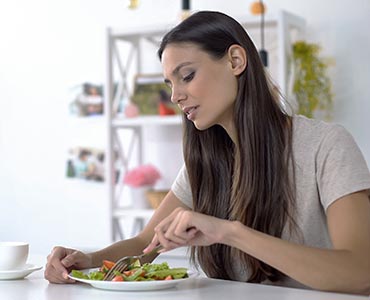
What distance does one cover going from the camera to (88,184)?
3.79 m

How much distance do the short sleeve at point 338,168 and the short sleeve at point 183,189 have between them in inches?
→ 16.2

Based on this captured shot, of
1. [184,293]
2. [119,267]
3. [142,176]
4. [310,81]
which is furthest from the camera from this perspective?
[142,176]

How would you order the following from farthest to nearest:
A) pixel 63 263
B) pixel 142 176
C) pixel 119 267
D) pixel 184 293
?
1. pixel 142 176
2. pixel 63 263
3. pixel 119 267
4. pixel 184 293

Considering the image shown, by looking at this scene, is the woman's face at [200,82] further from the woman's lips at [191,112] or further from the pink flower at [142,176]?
the pink flower at [142,176]

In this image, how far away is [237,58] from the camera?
1.75 m

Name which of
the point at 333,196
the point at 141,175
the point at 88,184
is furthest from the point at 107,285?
the point at 88,184

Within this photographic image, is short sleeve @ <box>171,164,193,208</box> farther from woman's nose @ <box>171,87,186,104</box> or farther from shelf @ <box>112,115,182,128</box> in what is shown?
shelf @ <box>112,115,182,128</box>

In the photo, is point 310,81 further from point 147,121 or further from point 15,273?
point 15,273

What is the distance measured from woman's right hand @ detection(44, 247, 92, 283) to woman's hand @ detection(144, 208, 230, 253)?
0.84 feet

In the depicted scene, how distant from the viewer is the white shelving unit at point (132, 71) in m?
3.05

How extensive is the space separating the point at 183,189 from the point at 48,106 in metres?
2.11

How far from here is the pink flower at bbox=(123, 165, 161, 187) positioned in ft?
11.1

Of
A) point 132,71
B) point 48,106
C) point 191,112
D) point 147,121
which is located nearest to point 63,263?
point 191,112

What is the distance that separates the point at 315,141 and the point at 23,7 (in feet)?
8.73
